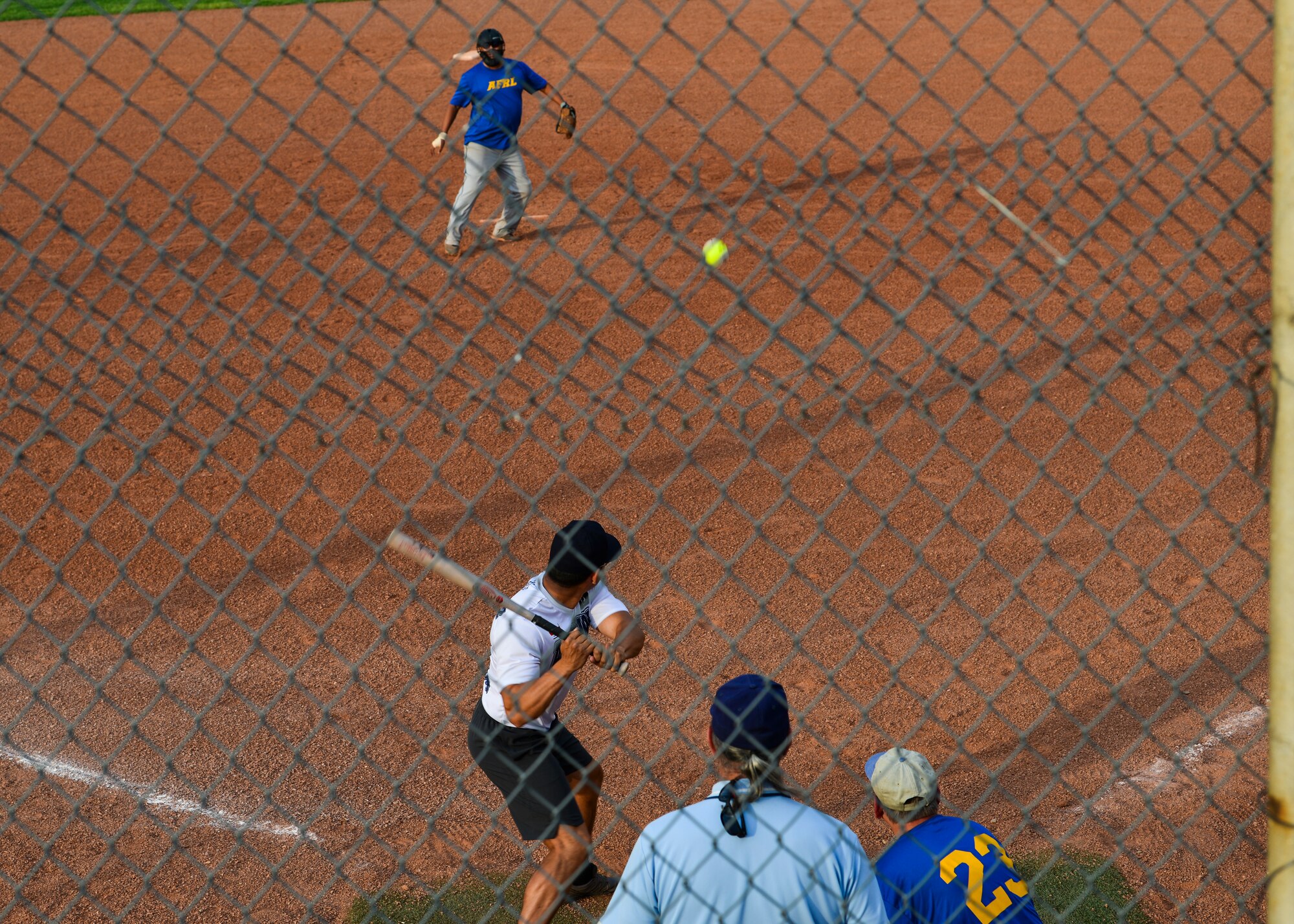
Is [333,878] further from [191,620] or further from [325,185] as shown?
[325,185]

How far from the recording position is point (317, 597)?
6352 mm

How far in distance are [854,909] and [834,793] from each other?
2.25m

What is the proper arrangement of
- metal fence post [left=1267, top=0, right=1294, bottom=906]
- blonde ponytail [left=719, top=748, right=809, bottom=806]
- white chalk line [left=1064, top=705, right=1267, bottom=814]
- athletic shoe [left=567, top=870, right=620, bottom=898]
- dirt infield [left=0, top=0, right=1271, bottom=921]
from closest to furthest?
metal fence post [left=1267, top=0, right=1294, bottom=906]
dirt infield [left=0, top=0, right=1271, bottom=921]
blonde ponytail [left=719, top=748, right=809, bottom=806]
athletic shoe [left=567, top=870, right=620, bottom=898]
white chalk line [left=1064, top=705, right=1267, bottom=814]

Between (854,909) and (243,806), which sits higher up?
(854,909)

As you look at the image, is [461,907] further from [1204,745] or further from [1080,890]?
[1204,745]

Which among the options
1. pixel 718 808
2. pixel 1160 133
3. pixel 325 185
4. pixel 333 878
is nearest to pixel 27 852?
pixel 333 878

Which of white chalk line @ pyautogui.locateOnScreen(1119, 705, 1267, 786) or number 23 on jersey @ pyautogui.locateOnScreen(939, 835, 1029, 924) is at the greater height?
white chalk line @ pyautogui.locateOnScreen(1119, 705, 1267, 786)

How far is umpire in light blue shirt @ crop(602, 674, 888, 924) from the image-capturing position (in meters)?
2.86

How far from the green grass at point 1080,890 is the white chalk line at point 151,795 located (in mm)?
2887

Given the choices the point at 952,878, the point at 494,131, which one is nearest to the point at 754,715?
the point at 952,878

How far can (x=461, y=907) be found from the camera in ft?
14.6

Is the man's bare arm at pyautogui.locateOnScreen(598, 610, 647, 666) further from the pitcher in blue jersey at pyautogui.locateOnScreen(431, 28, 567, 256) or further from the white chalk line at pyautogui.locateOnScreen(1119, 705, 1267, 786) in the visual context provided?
the pitcher in blue jersey at pyautogui.locateOnScreen(431, 28, 567, 256)

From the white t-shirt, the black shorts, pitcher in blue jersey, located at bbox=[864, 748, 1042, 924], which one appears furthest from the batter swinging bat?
pitcher in blue jersey, located at bbox=[864, 748, 1042, 924]

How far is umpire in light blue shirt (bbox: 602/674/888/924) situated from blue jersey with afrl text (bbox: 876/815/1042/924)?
0.42m
